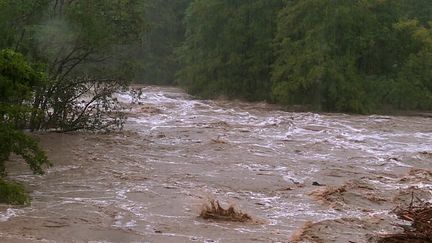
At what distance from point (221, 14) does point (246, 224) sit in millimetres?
33086

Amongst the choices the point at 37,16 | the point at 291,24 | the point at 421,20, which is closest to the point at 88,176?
the point at 37,16

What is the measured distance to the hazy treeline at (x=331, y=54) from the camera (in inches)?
1363

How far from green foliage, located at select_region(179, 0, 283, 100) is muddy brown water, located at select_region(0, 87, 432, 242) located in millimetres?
14567

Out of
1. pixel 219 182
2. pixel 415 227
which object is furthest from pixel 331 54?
pixel 415 227

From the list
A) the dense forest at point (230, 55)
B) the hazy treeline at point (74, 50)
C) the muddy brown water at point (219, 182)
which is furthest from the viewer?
the dense forest at point (230, 55)

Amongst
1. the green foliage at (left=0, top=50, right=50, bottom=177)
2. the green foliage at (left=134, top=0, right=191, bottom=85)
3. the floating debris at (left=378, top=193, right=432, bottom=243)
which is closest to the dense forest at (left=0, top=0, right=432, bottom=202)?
the green foliage at (left=0, top=50, right=50, bottom=177)

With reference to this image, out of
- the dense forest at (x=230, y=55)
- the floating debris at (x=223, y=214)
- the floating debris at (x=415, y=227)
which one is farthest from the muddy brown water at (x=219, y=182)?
the dense forest at (x=230, y=55)

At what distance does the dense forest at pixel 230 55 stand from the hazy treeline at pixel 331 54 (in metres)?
0.06

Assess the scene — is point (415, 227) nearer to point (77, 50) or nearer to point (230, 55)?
point (77, 50)

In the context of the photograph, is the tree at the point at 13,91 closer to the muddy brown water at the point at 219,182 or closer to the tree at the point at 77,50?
the muddy brown water at the point at 219,182

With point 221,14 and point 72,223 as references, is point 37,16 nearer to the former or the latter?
point 72,223

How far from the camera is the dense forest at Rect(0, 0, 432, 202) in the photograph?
17688mm

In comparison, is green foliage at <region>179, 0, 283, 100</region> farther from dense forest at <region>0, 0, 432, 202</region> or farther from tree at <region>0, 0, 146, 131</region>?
tree at <region>0, 0, 146, 131</region>

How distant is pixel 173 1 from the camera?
59.2 m
